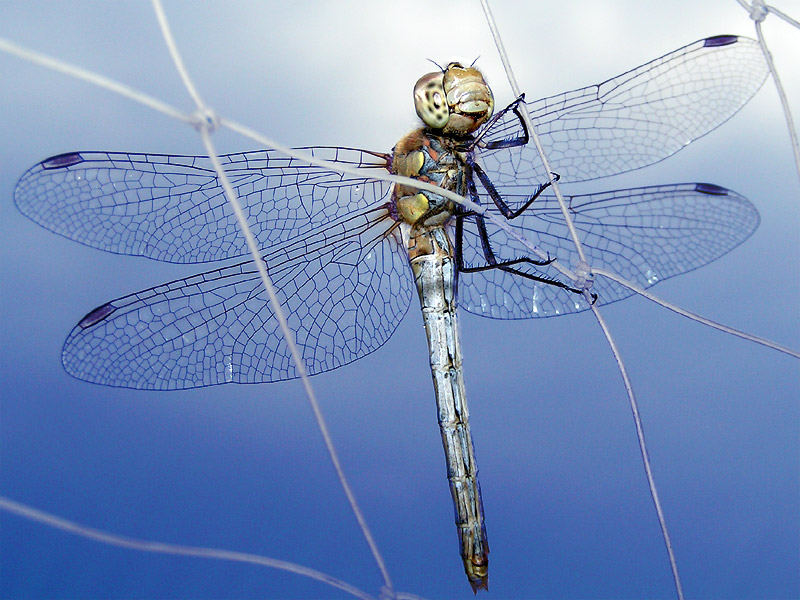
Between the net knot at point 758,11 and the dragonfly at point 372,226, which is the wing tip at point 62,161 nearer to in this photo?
the dragonfly at point 372,226

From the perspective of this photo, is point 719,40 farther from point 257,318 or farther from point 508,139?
point 257,318

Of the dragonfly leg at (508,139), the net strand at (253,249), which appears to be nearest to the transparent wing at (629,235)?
the dragonfly leg at (508,139)

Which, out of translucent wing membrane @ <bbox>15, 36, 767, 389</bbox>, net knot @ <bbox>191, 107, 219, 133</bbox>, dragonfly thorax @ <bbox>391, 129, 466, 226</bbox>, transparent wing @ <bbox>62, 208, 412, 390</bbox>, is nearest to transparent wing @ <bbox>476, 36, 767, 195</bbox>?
translucent wing membrane @ <bbox>15, 36, 767, 389</bbox>

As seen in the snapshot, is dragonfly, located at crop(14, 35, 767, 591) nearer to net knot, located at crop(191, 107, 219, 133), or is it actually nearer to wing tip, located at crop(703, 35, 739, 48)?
wing tip, located at crop(703, 35, 739, 48)

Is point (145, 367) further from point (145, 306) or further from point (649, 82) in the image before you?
point (649, 82)

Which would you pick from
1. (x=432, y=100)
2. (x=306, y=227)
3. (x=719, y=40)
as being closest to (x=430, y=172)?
(x=432, y=100)

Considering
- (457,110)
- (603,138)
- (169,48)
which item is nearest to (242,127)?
(169,48)
